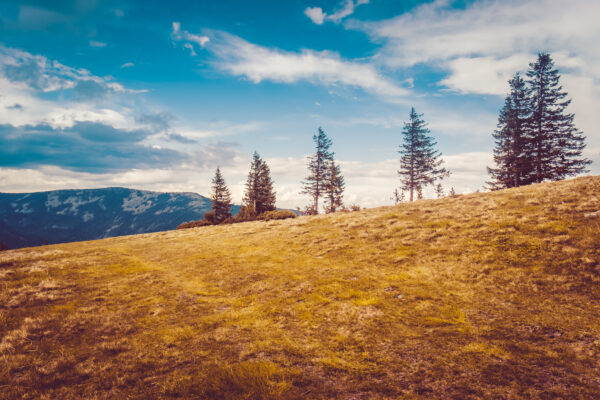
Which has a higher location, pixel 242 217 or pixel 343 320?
pixel 242 217

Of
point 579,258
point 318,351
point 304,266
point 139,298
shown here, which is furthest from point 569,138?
point 139,298

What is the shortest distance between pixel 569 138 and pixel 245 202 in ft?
188

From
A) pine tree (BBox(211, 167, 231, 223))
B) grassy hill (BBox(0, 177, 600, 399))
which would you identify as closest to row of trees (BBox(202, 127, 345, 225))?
pine tree (BBox(211, 167, 231, 223))

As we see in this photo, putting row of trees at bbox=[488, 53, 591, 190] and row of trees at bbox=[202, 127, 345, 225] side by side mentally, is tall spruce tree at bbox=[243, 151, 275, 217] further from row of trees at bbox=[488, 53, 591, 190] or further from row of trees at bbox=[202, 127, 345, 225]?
row of trees at bbox=[488, 53, 591, 190]

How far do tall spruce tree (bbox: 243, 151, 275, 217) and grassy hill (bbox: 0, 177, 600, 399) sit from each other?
39.8 metres

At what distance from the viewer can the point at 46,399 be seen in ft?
17.2

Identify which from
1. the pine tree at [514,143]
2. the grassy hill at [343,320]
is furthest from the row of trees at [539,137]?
the grassy hill at [343,320]

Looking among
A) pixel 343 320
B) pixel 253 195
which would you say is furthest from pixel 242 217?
pixel 343 320

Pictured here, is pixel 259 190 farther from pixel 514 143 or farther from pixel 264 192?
pixel 514 143

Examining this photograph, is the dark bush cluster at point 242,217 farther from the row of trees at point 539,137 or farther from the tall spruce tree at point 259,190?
the row of trees at point 539,137

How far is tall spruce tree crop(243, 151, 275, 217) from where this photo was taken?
5622 cm

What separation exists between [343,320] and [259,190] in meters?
49.9

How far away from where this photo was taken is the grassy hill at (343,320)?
210 inches

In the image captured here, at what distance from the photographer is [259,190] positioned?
56531 millimetres
